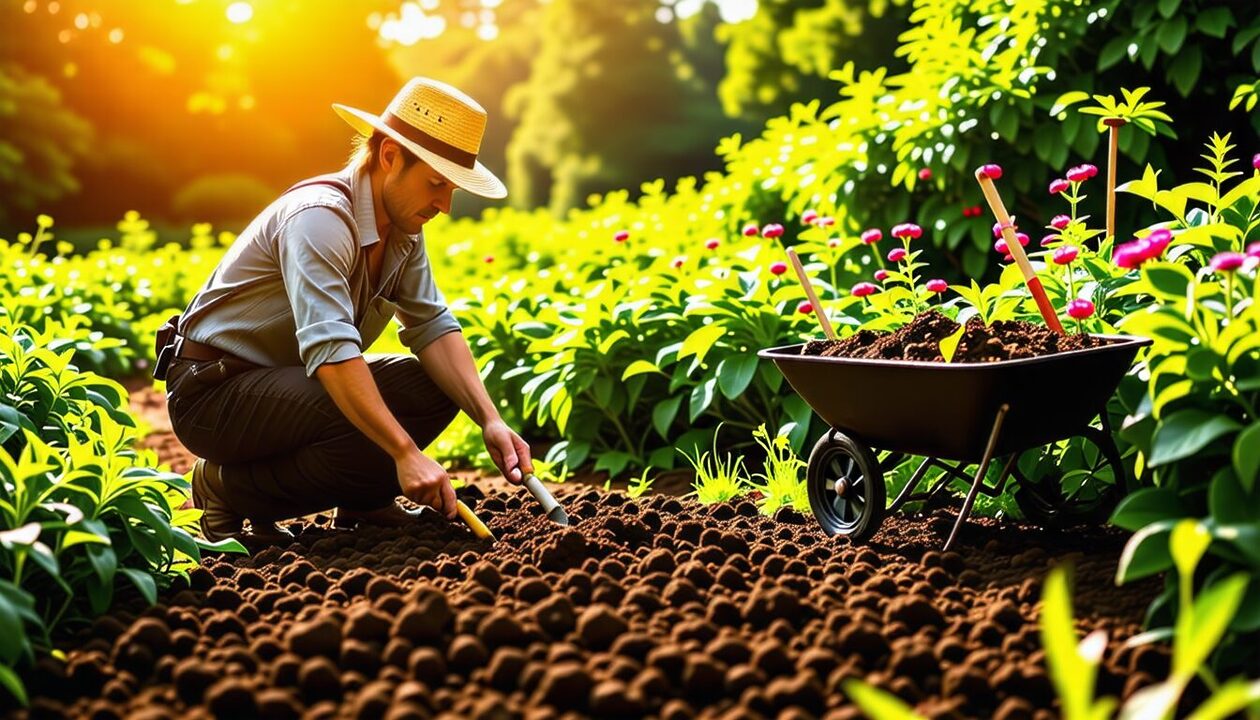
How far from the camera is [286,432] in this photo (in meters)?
3.52

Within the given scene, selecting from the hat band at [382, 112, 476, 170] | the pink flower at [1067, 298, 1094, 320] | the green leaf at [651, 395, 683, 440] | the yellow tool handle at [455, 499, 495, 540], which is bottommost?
the yellow tool handle at [455, 499, 495, 540]

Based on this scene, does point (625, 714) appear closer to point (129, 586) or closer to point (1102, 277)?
point (129, 586)

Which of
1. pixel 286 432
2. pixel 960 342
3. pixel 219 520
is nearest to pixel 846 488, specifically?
pixel 960 342

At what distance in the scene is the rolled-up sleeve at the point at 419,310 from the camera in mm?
3688

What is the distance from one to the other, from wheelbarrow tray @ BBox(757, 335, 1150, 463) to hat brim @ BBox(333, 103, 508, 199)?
0.97m

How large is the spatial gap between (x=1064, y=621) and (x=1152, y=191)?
6.82ft

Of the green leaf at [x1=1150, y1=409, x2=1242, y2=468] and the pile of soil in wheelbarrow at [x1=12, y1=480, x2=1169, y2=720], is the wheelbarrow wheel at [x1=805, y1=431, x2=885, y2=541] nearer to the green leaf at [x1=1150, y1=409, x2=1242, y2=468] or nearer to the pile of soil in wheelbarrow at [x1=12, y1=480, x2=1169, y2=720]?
the pile of soil in wheelbarrow at [x1=12, y1=480, x2=1169, y2=720]

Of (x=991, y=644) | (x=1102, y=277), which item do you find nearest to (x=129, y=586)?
(x=991, y=644)

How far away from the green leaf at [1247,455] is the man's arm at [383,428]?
1.85 metres

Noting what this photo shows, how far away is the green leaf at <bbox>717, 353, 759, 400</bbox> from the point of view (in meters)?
4.02

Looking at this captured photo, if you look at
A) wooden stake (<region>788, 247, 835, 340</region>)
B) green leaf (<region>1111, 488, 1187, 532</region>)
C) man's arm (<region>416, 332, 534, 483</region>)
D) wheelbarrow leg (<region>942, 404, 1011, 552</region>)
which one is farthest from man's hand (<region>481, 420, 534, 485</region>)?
green leaf (<region>1111, 488, 1187, 532</region>)

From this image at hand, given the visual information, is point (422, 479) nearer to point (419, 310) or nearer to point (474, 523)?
point (474, 523)

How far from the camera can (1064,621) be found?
1497mm

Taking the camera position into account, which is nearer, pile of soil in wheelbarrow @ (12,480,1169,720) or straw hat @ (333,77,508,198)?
pile of soil in wheelbarrow @ (12,480,1169,720)
